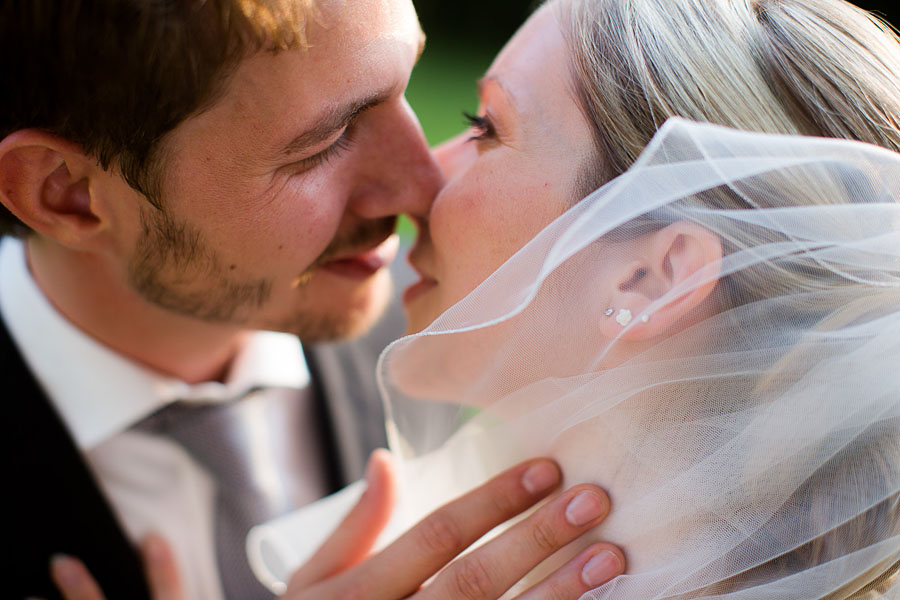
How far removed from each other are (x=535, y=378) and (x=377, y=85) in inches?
28.4

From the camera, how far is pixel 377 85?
1721 millimetres

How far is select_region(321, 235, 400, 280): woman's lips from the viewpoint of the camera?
2115 millimetres

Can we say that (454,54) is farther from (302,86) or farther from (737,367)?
(737,367)

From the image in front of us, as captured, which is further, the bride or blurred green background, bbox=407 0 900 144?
blurred green background, bbox=407 0 900 144

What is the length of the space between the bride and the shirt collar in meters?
0.99

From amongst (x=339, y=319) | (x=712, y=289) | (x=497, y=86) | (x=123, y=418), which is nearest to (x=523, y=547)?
(x=712, y=289)

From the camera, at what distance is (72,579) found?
194 cm

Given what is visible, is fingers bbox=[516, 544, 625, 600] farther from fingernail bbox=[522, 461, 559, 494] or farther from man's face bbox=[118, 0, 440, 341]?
man's face bbox=[118, 0, 440, 341]

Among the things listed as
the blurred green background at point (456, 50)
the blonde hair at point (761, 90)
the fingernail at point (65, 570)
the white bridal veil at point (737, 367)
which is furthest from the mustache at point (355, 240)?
the blurred green background at point (456, 50)

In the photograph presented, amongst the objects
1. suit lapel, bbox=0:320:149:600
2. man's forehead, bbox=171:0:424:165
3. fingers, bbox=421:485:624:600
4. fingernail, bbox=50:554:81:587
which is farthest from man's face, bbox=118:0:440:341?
fingers, bbox=421:485:624:600

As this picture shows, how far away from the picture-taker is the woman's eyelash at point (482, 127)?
1.77 meters

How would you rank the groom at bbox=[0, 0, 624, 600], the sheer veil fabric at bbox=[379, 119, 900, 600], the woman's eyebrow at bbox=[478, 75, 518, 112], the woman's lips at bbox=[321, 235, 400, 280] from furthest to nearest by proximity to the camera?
the woman's lips at bbox=[321, 235, 400, 280] < the woman's eyebrow at bbox=[478, 75, 518, 112] < the groom at bbox=[0, 0, 624, 600] < the sheer veil fabric at bbox=[379, 119, 900, 600]

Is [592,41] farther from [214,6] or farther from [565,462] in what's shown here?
[565,462]

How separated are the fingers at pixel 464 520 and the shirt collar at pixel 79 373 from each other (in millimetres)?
814
